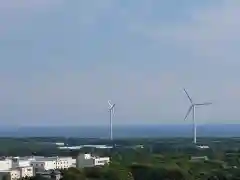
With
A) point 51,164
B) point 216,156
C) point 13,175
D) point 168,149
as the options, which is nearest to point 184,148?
point 168,149

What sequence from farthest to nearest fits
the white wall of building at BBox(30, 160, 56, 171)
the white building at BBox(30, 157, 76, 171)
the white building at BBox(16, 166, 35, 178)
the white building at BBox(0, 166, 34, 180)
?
the white building at BBox(30, 157, 76, 171), the white wall of building at BBox(30, 160, 56, 171), the white building at BBox(16, 166, 35, 178), the white building at BBox(0, 166, 34, 180)

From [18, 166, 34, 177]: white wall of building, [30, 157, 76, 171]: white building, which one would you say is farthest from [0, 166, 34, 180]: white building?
[30, 157, 76, 171]: white building

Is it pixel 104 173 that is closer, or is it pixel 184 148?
pixel 104 173

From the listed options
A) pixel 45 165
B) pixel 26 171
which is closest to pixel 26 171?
pixel 26 171

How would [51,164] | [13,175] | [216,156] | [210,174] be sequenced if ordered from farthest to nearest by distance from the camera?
[216,156]
[51,164]
[13,175]
[210,174]

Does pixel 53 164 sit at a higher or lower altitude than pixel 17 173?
higher

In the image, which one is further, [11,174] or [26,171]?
[26,171]

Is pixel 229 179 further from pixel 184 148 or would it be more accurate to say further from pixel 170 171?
pixel 184 148

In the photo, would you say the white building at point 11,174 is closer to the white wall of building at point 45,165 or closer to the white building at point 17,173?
the white building at point 17,173

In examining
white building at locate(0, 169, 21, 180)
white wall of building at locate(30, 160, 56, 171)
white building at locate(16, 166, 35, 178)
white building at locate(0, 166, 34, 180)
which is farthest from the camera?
white wall of building at locate(30, 160, 56, 171)

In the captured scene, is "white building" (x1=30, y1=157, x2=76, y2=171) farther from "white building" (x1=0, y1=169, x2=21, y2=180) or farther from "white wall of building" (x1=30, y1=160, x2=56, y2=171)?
"white building" (x1=0, y1=169, x2=21, y2=180)

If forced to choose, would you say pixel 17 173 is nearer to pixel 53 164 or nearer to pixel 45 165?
pixel 45 165
